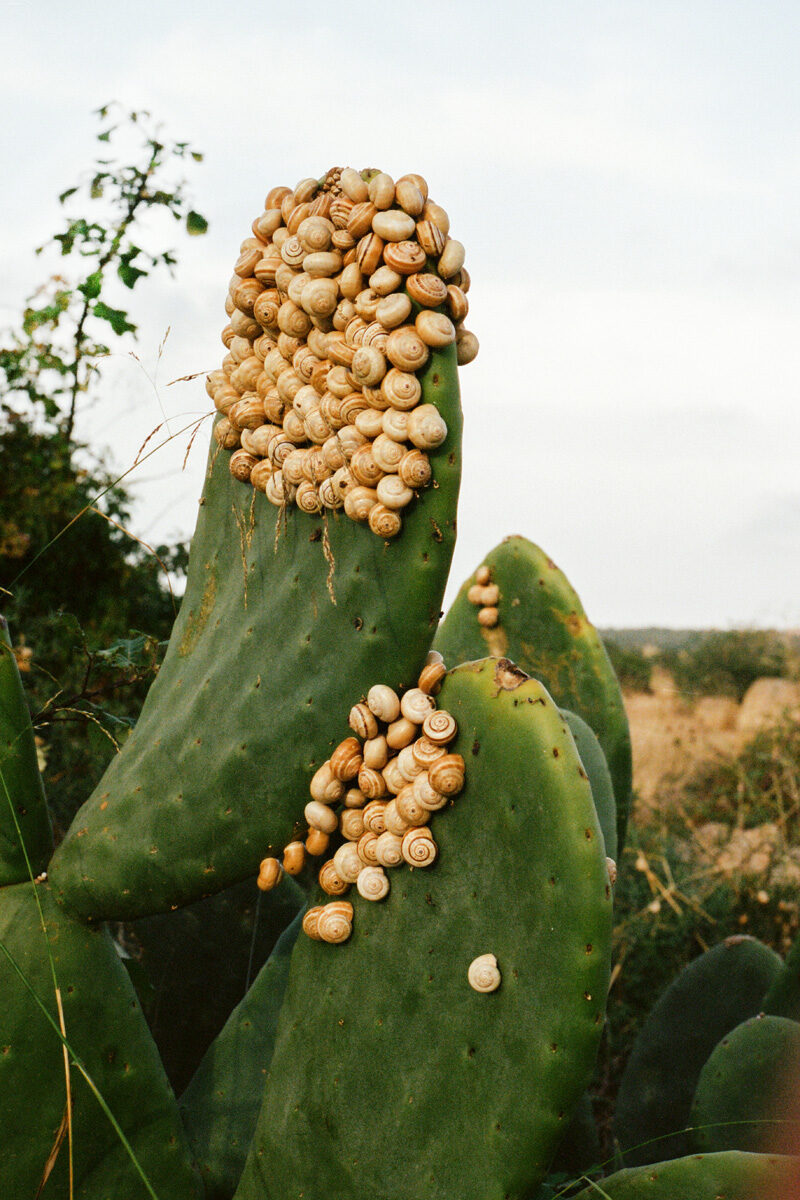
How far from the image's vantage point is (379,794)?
3.76ft

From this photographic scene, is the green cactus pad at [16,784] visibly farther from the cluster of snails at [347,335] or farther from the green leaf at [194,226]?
the green leaf at [194,226]

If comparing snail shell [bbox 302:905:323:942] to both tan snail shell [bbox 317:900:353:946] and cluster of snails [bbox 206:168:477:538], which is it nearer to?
tan snail shell [bbox 317:900:353:946]

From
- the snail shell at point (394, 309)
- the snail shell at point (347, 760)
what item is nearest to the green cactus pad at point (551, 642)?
the snail shell at point (347, 760)

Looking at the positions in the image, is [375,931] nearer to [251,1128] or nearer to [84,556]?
[251,1128]

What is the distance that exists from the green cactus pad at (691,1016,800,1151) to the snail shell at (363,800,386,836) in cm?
87

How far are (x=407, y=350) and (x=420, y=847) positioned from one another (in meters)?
0.53

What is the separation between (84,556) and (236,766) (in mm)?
2566

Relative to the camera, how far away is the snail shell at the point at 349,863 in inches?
45.9

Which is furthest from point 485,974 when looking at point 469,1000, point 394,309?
point 394,309

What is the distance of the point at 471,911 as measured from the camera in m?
1.07

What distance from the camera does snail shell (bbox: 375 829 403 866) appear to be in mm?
1126

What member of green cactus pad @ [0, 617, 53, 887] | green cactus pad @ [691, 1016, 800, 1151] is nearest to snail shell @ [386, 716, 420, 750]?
green cactus pad @ [0, 617, 53, 887]

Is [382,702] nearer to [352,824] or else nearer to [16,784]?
[352,824]

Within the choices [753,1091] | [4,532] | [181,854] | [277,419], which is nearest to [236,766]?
[181,854]
